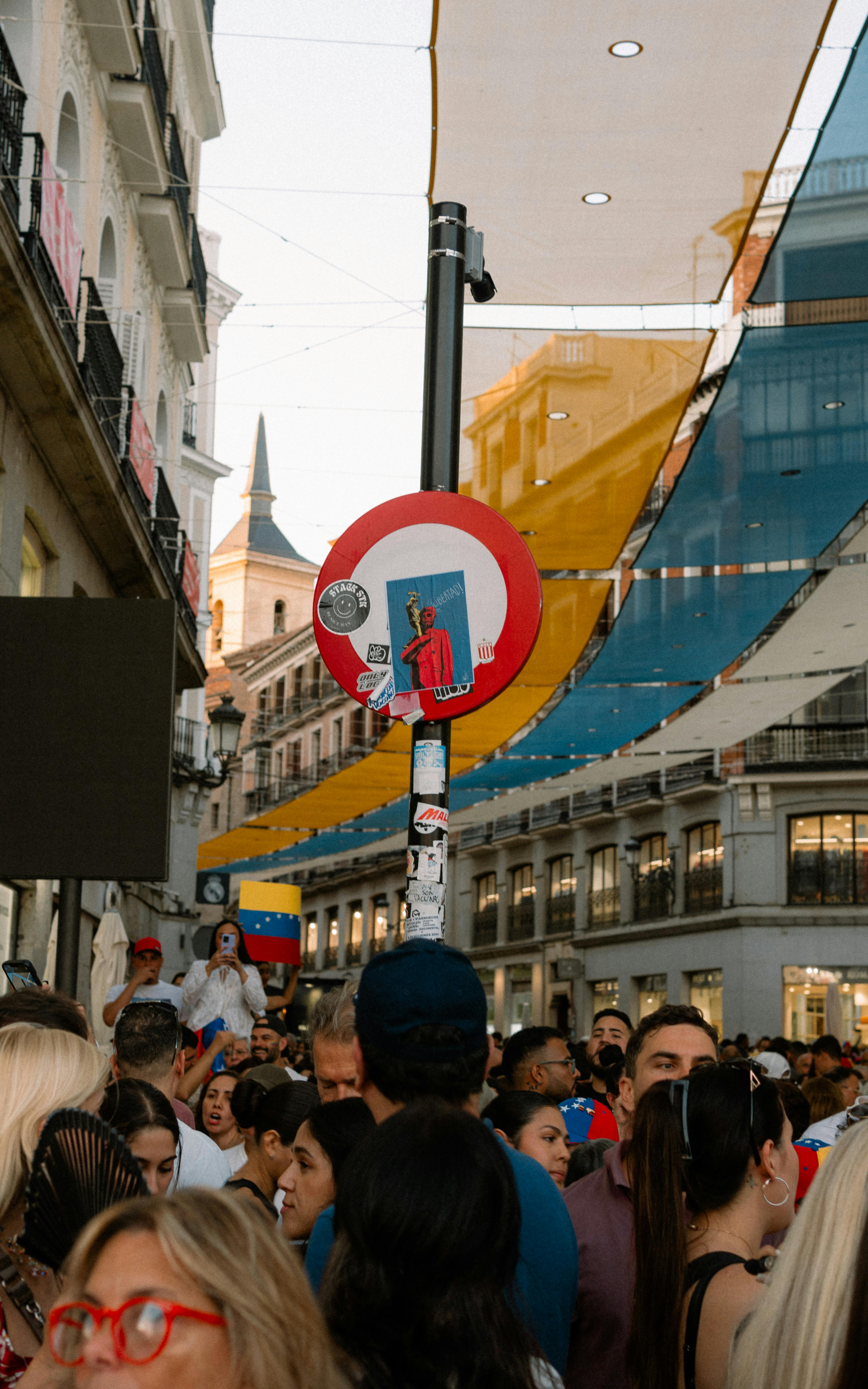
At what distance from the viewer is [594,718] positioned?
15.5m

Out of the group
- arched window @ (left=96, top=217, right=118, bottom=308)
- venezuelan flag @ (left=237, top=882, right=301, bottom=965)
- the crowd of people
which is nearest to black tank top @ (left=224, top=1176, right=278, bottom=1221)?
the crowd of people

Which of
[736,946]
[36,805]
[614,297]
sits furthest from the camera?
[736,946]

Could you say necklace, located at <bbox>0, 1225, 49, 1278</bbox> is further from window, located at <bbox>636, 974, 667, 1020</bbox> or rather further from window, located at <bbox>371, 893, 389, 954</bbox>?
window, located at <bbox>371, 893, 389, 954</bbox>

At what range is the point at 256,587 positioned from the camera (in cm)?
7606

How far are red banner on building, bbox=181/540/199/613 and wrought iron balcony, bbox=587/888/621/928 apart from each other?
67.8 ft

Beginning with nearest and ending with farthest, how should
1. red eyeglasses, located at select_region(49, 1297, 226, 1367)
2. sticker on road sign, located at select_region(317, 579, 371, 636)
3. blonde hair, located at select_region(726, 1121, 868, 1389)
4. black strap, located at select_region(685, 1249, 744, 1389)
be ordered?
red eyeglasses, located at select_region(49, 1297, 226, 1367) → blonde hair, located at select_region(726, 1121, 868, 1389) → black strap, located at select_region(685, 1249, 744, 1389) → sticker on road sign, located at select_region(317, 579, 371, 636)

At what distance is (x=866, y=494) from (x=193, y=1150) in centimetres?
717

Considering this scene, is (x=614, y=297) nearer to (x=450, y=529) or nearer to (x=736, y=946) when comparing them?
(x=450, y=529)

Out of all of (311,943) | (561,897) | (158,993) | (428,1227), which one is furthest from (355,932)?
(428,1227)

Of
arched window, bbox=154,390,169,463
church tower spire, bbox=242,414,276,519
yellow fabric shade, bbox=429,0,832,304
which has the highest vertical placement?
church tower spire, bbox=242,414,276,519

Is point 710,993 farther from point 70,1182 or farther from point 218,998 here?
point 70,1182

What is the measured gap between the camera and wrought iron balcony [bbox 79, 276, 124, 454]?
40.1 ft

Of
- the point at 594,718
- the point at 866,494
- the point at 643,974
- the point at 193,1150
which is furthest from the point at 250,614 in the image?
the point at 193,1150

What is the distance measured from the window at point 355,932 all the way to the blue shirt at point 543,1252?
174 ft
